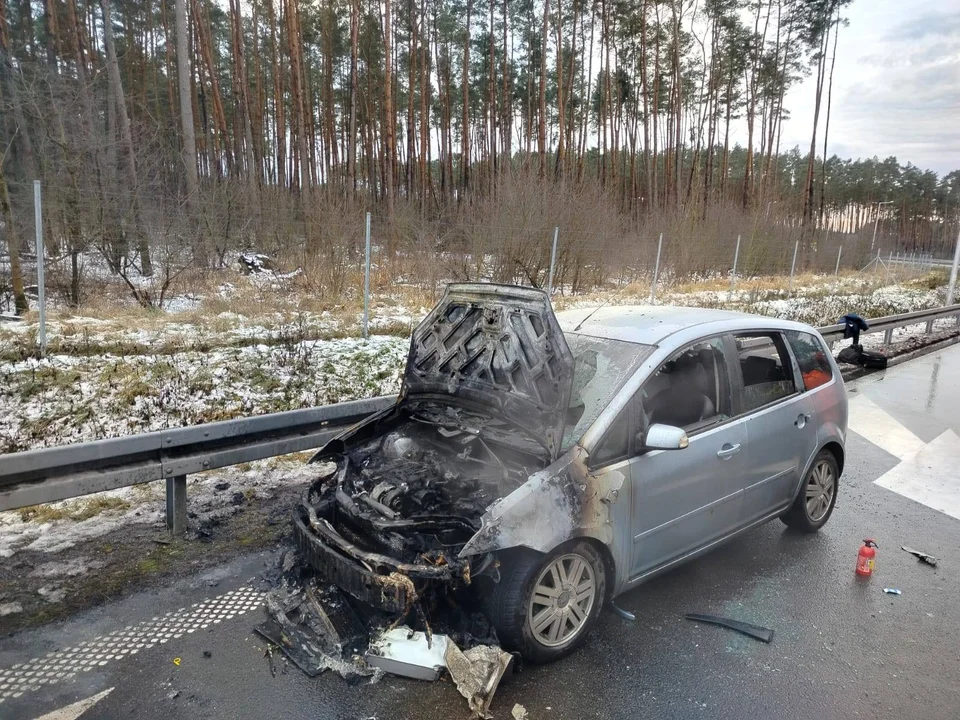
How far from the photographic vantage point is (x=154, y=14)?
32.2m

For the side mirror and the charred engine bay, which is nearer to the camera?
the charred engine bay

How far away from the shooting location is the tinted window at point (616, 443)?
129 inches

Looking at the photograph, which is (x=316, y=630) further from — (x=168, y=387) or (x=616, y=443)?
(x=168, y=387)

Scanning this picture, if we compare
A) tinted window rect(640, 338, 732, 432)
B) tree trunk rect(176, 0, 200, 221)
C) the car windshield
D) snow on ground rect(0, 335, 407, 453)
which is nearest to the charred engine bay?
the car windshield

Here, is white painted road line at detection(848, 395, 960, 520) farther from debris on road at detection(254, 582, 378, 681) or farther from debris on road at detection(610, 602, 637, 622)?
debris on road at detection(254, 582, 378, 681)

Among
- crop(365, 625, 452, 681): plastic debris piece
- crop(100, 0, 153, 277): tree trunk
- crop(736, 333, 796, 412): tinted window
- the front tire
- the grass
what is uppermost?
crop(100, 0, 153, 277): tree trunk

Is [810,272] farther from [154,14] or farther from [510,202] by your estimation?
[154,14]

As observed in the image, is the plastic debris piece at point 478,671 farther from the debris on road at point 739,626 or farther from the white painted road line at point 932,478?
the white painted road line at point 932,478

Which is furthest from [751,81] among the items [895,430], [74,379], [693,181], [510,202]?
[74,379]

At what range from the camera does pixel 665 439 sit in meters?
3.32

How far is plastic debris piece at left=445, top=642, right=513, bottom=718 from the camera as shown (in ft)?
9.07

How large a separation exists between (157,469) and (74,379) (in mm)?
3745

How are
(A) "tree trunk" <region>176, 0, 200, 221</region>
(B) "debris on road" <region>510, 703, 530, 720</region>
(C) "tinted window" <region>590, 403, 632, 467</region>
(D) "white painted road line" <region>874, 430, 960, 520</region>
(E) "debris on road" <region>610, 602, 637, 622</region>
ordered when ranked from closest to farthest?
(B) "debris on road" <region>510, 703, 530, 720</region>
(C) "tinted window" <region>590, 403, 632, 467</region>
(E) "debris on road" <region>610, 602, 637, 622</region>
(D) "white painted road line" <region>874, 430, 960, 520</region>
(A) "tree trunk" <region>176, 0, 200, 221</region>

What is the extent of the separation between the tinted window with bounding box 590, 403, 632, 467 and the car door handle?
77cm
